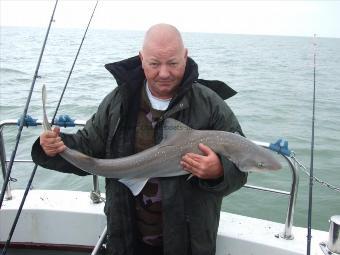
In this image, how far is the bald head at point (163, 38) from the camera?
8.25 ft

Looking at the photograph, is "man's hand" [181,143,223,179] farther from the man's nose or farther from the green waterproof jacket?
the man's nose

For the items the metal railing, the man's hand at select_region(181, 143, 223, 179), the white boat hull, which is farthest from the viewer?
the white boat hull

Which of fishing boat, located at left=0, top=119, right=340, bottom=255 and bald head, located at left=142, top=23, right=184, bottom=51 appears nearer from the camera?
bald head, located at left=142, top=23, right=184, bottom=51

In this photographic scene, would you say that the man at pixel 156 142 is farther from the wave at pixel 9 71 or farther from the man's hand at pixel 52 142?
the wave at pixel 9 71

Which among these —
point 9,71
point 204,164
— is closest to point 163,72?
point 204,164

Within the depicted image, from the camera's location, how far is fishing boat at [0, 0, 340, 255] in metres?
3.33

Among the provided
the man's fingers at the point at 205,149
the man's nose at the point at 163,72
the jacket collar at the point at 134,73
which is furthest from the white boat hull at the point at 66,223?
the man's nose at the point at 163,72

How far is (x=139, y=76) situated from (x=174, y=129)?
518mm

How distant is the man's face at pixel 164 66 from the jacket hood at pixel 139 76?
2.8 inches

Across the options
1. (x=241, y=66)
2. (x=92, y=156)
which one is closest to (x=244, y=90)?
(x=241, y=66)

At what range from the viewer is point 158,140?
8.72 feet

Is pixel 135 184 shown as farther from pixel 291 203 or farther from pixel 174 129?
pixel 291 203

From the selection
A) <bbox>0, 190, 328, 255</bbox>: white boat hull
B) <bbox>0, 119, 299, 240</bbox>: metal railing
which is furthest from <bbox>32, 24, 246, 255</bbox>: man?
<bbox>0, 190, 328, 255</bbox>: white boat hull

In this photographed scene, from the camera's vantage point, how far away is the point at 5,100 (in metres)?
17.4
